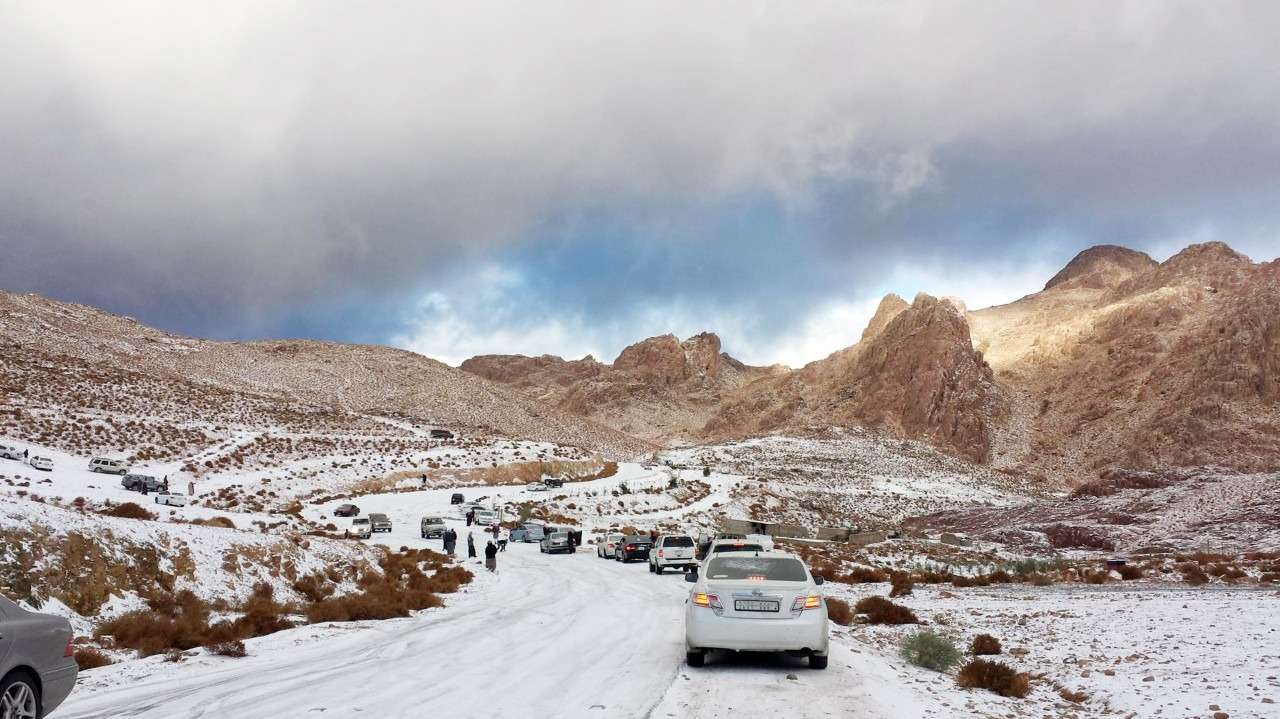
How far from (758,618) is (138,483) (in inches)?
1816

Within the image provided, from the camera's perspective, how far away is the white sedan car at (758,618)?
9.82m

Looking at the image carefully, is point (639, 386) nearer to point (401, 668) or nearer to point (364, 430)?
point (364, 430)

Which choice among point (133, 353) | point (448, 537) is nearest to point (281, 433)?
point (133, 353)

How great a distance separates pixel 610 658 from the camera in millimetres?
11312

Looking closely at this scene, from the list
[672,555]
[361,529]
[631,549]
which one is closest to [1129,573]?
[672,555]

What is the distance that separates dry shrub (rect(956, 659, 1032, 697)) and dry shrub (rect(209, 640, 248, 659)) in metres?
9.84

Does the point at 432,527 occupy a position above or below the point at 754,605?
above

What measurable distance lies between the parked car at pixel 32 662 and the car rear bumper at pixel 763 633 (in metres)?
6.58

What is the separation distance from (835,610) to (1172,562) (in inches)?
742

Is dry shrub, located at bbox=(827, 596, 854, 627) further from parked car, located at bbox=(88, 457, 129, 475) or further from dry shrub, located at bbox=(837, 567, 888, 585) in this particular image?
parked car, located at bbox=(88, 457, 129, 475)

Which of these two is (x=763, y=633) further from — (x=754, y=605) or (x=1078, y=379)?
(x=1078, y=379)

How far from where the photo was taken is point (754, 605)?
392 inches

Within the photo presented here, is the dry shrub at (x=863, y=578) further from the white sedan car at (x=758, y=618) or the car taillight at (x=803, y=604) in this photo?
the car taillight at (x=803, y=604)

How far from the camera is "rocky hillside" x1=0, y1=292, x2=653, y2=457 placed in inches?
2785
